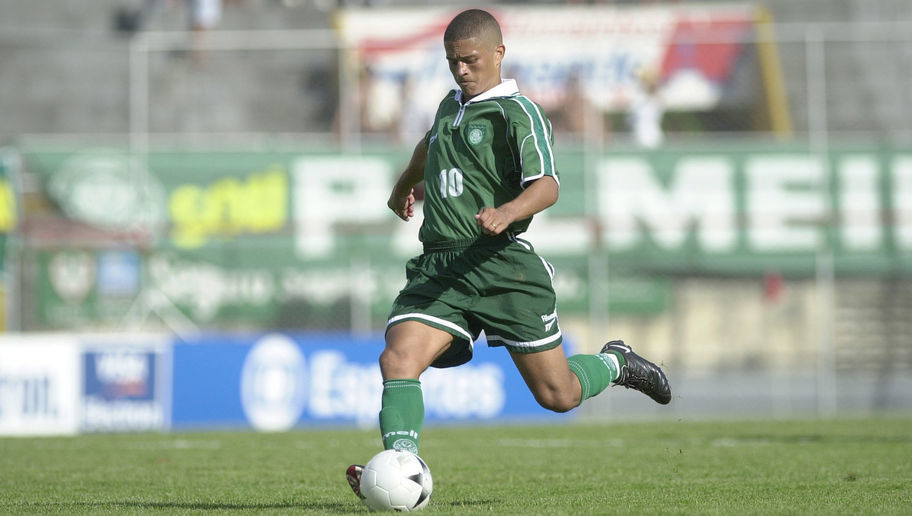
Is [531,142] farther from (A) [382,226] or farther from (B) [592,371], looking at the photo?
(A) [382,226]

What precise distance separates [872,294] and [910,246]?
100cm

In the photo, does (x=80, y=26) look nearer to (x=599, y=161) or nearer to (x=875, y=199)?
(x=599, y=161)

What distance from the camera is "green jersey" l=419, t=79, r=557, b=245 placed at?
5.41m

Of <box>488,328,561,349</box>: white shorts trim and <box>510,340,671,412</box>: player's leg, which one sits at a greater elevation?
<box>488,328,561,349</box>: white shorts trim

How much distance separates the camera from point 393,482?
500 cm

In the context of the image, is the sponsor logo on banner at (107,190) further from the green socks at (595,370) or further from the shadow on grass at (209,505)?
the green socks at (595,370)

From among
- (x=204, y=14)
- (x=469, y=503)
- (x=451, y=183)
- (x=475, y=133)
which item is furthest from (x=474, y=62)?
(x=204, y=14)

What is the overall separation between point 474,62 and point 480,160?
0.41m

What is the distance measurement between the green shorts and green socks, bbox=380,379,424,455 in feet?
0.95

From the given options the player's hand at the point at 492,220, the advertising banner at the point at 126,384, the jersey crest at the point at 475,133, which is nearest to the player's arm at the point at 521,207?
the player's hand at the point at 492,220

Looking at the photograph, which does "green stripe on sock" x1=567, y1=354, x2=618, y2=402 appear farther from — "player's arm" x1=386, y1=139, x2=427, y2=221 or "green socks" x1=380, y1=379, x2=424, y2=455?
"player's arm" x1=386, y1=139, x2=427, y2=221

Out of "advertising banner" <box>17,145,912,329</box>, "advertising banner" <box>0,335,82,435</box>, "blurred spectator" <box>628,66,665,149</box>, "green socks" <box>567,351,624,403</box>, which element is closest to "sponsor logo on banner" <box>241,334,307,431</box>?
"advertising banner" <box>0,335,82,435</box>

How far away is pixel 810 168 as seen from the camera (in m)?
17.0

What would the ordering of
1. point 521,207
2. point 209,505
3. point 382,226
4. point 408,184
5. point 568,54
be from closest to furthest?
point 521,207, point 209,505, point 408,184, point 382,226, point 568,54
